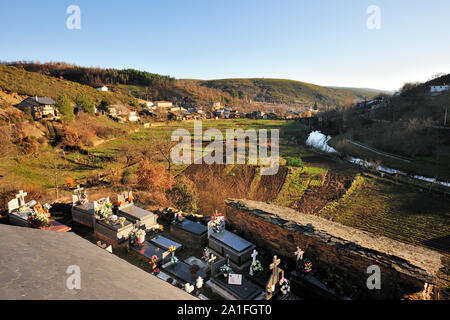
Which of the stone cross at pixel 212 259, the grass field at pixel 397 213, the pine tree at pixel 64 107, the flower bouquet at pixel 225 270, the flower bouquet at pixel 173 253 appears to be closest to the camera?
the flower bouquet at pixel 225 270

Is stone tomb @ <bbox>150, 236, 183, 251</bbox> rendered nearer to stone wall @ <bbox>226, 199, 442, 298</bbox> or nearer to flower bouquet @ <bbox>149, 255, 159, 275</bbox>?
flower bouquet @ <bbox>149, 255, 159, 275</bbox>

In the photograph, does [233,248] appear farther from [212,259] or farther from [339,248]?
[339,248]

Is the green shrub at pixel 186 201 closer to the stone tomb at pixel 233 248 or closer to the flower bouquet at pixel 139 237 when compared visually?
the flower bouquet at pixel 139 237

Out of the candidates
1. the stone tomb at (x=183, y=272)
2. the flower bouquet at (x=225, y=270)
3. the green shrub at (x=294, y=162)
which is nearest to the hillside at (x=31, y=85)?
the green shrub at (x=294, y=162)

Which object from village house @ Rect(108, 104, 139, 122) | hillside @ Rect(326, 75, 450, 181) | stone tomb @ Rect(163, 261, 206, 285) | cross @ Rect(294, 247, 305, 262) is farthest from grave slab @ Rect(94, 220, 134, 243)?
village house @ Rect(108, 104, 139, 122)

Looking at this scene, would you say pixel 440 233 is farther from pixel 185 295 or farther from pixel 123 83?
pixel 123 83
